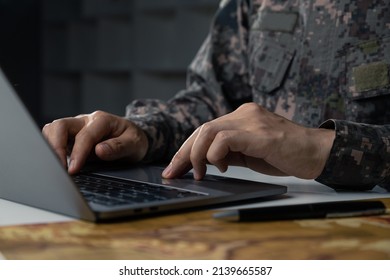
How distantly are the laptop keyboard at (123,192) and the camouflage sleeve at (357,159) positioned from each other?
0.74 ft

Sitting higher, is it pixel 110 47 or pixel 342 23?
pixel 342 23

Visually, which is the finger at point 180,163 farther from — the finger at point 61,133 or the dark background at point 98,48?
the dark background at point 98,48

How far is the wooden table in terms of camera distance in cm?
53

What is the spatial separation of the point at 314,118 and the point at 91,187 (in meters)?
0.61

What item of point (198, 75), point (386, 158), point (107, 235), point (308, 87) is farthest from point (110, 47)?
point (107, 235)

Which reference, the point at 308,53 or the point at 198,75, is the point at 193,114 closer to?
the point at 198,75

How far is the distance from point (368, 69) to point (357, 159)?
32cm

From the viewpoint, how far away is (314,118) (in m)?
1.23

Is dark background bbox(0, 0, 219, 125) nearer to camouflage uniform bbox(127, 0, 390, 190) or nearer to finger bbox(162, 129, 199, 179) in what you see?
camouflage uniform bbox(127, 0, 390, 190)

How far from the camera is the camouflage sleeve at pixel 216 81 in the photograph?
1.31 m

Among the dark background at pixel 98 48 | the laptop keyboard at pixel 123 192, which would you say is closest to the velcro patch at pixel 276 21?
the laptop keyboard at pixel 123 192

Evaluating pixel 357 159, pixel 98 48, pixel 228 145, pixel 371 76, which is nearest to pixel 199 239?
pixel 228 145

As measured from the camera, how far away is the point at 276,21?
131 centimetres

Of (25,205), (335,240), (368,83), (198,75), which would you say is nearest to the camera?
(335,240)
